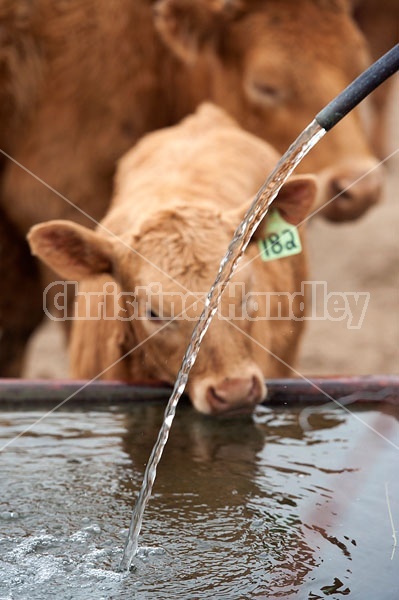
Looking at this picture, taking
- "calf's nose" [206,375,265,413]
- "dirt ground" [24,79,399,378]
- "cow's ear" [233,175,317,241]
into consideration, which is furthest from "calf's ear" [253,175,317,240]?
"dirt ground" [24,79,399,378]

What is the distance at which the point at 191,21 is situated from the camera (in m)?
7.27

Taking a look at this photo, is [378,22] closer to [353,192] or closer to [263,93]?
[263,93]

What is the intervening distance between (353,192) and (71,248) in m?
2.72

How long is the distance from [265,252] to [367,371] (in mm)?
4709

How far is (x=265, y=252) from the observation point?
4.58 m

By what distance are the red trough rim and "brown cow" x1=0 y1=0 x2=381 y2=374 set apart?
3.06 meters

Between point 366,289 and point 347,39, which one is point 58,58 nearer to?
point 347,39

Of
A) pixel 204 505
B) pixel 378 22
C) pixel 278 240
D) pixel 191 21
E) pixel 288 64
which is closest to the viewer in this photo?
pixel 204 505

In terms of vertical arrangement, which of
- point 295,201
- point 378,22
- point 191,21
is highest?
point 378,22

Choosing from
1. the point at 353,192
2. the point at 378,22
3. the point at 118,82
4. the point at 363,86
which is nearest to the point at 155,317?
the point at 363,86

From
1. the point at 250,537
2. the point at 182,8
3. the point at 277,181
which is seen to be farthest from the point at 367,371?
the point at 250,537

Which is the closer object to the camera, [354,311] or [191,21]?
[191,21]

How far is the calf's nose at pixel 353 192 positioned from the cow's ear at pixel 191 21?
133 centimetres

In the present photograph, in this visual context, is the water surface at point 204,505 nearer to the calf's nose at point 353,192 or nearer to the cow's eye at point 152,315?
the cow's eye at point 152,315
